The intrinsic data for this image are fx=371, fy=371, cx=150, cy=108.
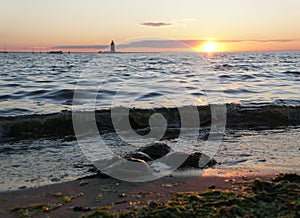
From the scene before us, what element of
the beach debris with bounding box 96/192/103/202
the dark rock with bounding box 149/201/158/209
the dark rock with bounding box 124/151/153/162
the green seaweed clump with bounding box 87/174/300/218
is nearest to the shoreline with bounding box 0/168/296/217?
the beach debris with bounding box 96/192/103/202

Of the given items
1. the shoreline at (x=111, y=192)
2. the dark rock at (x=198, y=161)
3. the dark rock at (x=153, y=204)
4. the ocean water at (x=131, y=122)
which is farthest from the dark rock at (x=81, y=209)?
the dark rock at (x=198, y=161)

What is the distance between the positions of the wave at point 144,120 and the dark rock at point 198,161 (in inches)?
131

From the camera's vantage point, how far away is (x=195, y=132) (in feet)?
29.1

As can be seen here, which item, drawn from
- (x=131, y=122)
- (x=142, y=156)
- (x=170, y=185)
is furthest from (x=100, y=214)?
(x=131, y=122)

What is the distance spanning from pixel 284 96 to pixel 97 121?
24.8ft

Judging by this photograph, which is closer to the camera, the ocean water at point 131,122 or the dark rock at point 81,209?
the dark rock at point 81,209

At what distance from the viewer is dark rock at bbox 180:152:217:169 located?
18.1 ft

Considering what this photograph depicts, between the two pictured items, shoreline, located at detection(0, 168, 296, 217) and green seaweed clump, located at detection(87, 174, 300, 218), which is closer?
green seaweed clump, located at detection(87, 174, 300, 218)

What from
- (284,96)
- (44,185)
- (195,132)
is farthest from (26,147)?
(284,96)

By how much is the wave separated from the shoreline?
4061mm

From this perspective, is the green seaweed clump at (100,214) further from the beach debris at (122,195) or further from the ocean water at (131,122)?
the ocean water at (131,122)

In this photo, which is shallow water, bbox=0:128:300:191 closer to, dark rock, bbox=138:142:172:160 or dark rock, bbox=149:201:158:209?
dark rock, bbox=138:142:172:160

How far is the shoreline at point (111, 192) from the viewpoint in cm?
384

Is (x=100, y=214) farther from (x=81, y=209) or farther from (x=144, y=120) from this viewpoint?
(x=144, y=120)
